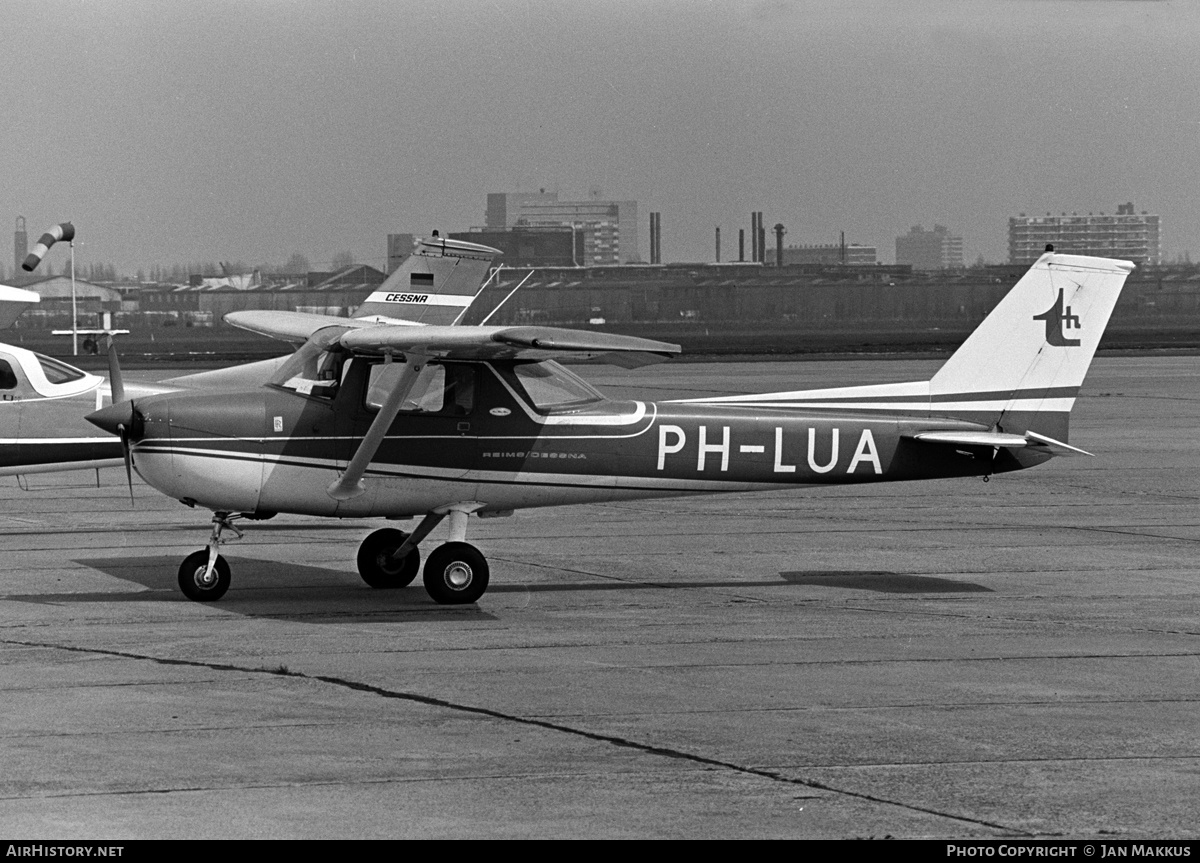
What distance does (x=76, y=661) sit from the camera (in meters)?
9.91

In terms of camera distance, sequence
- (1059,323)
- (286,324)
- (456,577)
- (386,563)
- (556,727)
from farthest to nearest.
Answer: (286,324) < (1059,323) < (386,563) < (456,577) < (556,727)

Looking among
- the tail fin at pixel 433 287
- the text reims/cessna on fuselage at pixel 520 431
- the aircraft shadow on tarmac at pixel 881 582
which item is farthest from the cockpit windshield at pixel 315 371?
the tail fin at pixel 433 287

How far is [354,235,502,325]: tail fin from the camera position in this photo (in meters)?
22.8

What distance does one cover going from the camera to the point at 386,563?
1280 centimetres

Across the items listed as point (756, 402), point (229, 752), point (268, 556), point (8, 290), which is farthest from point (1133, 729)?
point (8, 290)

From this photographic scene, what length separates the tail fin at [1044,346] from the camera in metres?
12.9

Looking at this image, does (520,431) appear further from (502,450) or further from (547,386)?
(547,386)

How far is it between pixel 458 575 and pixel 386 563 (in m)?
1.08

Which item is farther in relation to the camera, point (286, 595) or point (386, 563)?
point (386, 563)

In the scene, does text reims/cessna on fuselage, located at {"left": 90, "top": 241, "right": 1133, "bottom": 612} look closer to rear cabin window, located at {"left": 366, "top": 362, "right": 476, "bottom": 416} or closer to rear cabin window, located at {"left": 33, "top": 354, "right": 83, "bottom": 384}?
rear cabin window, located at {"left": 366, "top": 362, "right": 476, "bottom": 416}

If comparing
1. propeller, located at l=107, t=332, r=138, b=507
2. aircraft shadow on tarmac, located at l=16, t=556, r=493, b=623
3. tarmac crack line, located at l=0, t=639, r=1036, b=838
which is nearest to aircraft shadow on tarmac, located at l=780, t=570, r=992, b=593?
aircraft shadow on tarmac, located at l=16, t=556, r=493, b=623

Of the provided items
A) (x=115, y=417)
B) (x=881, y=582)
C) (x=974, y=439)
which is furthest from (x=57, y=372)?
(x=974, y=439)

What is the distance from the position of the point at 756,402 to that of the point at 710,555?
221cm

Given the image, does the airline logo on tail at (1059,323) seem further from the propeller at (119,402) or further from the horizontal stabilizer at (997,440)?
the propeller at (119,402)
